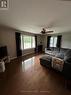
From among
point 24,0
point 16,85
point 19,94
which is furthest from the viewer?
point 16,85

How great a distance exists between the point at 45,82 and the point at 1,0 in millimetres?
2769

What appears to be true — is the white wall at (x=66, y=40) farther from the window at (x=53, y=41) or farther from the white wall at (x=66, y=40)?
the window at (x=53, y=41)

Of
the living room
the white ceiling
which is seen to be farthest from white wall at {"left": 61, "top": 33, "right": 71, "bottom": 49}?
the white ceiling

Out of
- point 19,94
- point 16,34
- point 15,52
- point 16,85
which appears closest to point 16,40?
point 16,34

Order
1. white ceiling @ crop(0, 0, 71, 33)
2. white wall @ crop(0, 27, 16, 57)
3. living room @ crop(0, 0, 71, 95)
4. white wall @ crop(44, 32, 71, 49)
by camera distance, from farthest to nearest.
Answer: white wall @ crop(44, 32, 71, 49) < white wall @ crop(0, 27, 16, 57) < living room @ crop(0, 0, 71, 95) < white ceiling @ crop(0, 0, 71, 33)

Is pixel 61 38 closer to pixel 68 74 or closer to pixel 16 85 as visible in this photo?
pixel 68 74

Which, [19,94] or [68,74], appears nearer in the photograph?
[19,94]

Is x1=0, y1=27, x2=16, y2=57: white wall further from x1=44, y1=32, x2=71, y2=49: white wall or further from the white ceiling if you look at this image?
x1=44, y1=32, x2=71, y2=49: white wall

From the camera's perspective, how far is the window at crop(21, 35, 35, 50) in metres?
6.27

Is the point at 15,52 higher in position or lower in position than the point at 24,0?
lower

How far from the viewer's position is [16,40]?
541 cm

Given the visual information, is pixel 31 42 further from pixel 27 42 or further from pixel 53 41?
pixel 53 41

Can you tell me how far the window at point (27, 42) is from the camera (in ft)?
20.6

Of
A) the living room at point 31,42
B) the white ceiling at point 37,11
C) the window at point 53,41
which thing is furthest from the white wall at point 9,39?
the window at point 53,41
